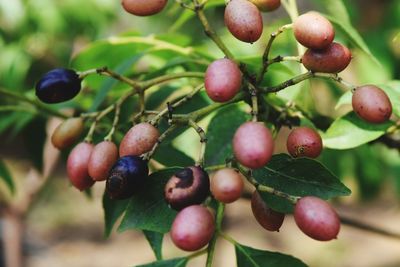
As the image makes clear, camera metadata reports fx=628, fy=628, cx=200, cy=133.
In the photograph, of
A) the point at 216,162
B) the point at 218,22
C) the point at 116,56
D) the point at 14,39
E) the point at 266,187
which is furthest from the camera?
the point at 218,22

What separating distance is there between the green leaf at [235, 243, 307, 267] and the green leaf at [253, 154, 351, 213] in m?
0.16

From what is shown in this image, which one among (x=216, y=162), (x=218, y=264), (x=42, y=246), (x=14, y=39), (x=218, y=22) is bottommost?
(x=42, y=246)

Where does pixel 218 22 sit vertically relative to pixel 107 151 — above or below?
below

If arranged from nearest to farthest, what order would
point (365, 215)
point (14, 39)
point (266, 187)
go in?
point (266, 187)
point (14, 39)
point (365, 215)

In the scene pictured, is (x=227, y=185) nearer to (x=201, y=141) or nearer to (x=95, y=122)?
(x=201, y=141)

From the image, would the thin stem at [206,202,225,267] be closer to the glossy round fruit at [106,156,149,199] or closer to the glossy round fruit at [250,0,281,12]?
the glossy round fruit at [106,156,149,199]

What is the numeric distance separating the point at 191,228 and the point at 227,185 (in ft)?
0.26

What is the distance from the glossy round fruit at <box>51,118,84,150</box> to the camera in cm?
122

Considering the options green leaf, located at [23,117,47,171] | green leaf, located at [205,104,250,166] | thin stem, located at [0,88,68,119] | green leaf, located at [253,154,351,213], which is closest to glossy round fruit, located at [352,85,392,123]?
green leaf, located at [253,154,351,213]

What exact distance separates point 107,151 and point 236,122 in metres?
0.43

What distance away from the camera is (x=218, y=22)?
5914 mm

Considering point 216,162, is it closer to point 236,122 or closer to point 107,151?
point 236,122

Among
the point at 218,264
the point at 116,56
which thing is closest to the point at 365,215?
the point at 218,264

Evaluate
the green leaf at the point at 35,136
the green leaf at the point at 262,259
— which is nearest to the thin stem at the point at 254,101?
the green leaf at the point at 262,259
